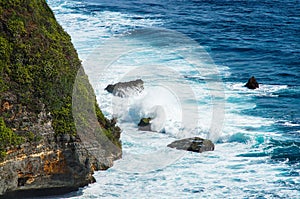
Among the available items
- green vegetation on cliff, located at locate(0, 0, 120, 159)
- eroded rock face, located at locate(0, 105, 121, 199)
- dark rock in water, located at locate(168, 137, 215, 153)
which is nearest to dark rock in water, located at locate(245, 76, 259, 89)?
dark rock in water, located at locate(168, 137, 215, 153)

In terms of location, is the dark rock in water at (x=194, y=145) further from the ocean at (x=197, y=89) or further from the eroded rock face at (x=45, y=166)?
the eroded rock face at (x=45, y=166)

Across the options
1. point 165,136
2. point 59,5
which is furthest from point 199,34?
point 165,136

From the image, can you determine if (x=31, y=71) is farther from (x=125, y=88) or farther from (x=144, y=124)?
(x=125, y=88)

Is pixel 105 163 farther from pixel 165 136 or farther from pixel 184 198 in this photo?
pixel 165 136

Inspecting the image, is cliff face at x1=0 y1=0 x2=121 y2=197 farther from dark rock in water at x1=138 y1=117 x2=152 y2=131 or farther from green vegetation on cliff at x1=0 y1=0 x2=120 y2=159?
dark rock in water at x1=138 y1=117 x2=152 y2=131

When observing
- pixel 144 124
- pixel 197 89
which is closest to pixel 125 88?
pixel 197 89

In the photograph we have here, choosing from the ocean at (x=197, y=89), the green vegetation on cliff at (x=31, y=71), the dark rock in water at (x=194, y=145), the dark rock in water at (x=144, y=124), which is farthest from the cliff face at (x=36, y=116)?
the dark rock in water at (x=144, y=124)
